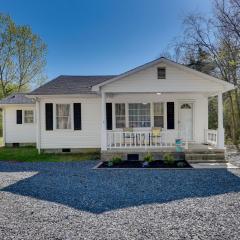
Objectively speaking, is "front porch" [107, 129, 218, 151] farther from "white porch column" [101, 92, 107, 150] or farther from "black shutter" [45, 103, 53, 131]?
"black shutter" [45, 103, 53, 131]

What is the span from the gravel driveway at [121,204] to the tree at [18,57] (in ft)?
76.4

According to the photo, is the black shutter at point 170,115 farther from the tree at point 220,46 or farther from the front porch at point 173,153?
the tree at point 220,46

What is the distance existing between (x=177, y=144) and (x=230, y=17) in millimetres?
11109

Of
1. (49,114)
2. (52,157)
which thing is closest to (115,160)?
(52,157)

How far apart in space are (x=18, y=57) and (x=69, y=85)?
1752cm

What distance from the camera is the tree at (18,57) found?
29453 millimetres

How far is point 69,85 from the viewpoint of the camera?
15633mm

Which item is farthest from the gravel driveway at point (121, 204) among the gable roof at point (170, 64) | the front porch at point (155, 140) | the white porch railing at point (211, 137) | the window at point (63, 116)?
the window at point (63, 116)

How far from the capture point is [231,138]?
21.5 meters

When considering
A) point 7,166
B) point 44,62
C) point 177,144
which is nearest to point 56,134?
point 7,166

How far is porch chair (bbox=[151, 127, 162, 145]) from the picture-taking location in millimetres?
13145

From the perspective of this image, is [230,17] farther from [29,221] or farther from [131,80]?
[29,221]

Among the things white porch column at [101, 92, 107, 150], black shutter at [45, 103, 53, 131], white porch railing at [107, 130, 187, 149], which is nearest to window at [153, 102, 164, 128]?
white porch railing at [107, 130, 187, 149]

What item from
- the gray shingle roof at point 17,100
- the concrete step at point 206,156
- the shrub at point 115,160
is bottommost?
the shrub at point 115,160
